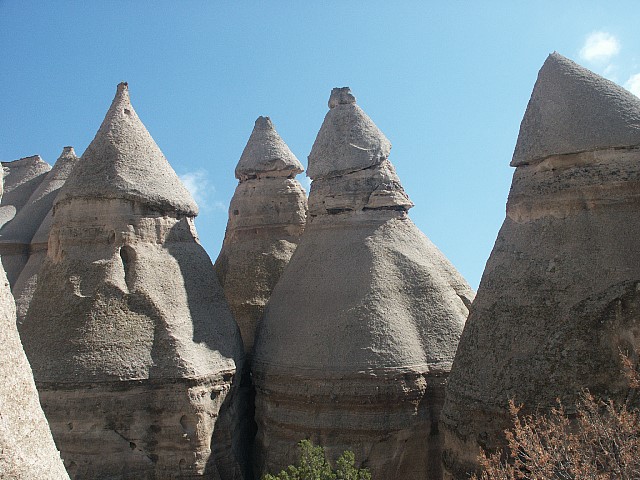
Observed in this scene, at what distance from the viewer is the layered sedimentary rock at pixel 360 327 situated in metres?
11.6

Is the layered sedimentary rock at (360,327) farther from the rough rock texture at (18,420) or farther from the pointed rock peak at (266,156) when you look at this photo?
the rough rock texture at (18,420)

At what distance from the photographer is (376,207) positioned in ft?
45.2

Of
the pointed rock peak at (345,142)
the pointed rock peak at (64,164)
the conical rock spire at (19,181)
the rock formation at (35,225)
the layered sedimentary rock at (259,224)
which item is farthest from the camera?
the conical rock spire at (19,181)

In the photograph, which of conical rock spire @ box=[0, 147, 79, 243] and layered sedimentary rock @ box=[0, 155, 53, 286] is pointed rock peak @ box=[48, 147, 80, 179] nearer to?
conical rock spire @ box=[0, 147, 79, 243]

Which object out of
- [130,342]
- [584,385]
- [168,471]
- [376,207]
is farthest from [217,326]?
[584,385]

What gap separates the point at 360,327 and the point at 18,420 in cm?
724

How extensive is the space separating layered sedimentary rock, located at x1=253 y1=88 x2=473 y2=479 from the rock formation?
276 inches

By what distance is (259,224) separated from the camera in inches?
661

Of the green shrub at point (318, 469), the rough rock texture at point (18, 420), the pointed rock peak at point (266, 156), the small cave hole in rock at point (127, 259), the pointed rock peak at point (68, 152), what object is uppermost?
the pointed rock peak at point (68, 152)

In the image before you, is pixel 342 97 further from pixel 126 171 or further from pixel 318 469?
pixel 318 469

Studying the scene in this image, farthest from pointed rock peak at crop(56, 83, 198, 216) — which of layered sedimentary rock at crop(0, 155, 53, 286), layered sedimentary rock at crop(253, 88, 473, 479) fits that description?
layered sedimentary rock at crop(0, 155, 53, 286)

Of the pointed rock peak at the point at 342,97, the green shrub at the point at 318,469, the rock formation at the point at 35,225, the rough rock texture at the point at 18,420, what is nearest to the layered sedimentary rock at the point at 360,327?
the pointed rock peak at the point at 342,97

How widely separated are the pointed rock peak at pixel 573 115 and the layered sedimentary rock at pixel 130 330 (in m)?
5.60

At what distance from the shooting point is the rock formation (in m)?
17.6
